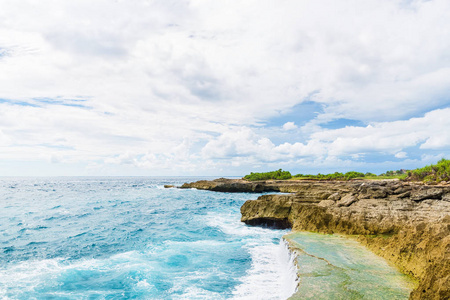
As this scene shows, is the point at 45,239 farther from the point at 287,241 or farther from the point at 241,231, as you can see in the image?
the point at 287,241

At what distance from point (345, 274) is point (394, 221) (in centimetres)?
814

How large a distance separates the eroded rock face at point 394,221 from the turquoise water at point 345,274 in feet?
2.49

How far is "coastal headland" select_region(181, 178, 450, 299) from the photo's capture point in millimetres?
7605

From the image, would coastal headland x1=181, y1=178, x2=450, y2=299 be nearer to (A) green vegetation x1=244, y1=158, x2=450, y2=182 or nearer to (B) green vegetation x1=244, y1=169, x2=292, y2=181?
(A) green vegetation x1=244, y1=158, x2=450, y2=182

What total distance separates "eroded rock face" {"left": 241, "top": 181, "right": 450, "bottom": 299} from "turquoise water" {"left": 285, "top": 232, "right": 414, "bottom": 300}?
76cm

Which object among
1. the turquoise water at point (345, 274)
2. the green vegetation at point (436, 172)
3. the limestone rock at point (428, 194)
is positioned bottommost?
the turquoise water at point (345, 274)

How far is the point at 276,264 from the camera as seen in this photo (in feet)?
44.4

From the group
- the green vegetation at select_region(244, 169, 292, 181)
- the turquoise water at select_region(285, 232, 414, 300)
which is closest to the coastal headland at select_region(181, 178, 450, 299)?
the turquoise water at select_region(285, 232, 414, 300)

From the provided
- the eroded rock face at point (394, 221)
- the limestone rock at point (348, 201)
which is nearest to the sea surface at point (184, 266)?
the eroded rock face at point (394, 221)

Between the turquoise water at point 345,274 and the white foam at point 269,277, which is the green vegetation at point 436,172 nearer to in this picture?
the turquoise water at point 345,274

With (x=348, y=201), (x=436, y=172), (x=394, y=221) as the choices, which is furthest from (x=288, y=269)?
(x=436, y=172)

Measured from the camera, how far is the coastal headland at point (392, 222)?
25.0 ft

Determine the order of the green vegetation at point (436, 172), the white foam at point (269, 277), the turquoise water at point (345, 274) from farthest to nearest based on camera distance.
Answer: the green vegetation at point (436, 172) → the white foam at point (269, 277) → the turquoise water at point (345, 274)

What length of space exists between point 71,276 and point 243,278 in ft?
28.0
